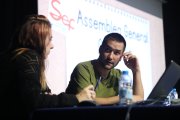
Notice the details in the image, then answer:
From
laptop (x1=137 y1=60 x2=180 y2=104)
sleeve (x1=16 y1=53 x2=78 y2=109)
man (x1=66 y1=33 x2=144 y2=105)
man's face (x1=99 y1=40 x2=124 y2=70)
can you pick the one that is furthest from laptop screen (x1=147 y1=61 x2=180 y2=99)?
man's face (x1=99 y1=40 x2=124 y2=70)

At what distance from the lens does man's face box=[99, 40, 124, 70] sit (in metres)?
2.85

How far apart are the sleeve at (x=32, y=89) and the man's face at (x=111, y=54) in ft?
3.97

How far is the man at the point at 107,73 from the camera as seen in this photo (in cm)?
264

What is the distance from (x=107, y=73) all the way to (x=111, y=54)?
0.15 meters

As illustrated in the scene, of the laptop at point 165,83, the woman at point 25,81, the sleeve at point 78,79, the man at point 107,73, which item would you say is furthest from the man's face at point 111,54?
the woman at point 25,81

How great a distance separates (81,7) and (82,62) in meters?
0.39

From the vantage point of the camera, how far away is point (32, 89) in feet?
4.95

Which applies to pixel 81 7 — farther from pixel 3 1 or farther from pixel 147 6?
pixel 147 6

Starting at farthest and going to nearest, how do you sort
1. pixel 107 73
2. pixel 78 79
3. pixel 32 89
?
pixel 107 73 < pixel 78 79 < pixel 32 89

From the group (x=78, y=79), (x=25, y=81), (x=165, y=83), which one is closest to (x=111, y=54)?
(x=78, y=79)

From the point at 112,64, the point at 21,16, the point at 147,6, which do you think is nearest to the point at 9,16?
the point at 21,16

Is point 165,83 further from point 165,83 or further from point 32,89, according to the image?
point 32,89

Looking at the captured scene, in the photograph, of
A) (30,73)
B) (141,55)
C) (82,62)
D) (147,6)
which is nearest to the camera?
(30,73)

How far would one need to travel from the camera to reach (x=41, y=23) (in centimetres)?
185
